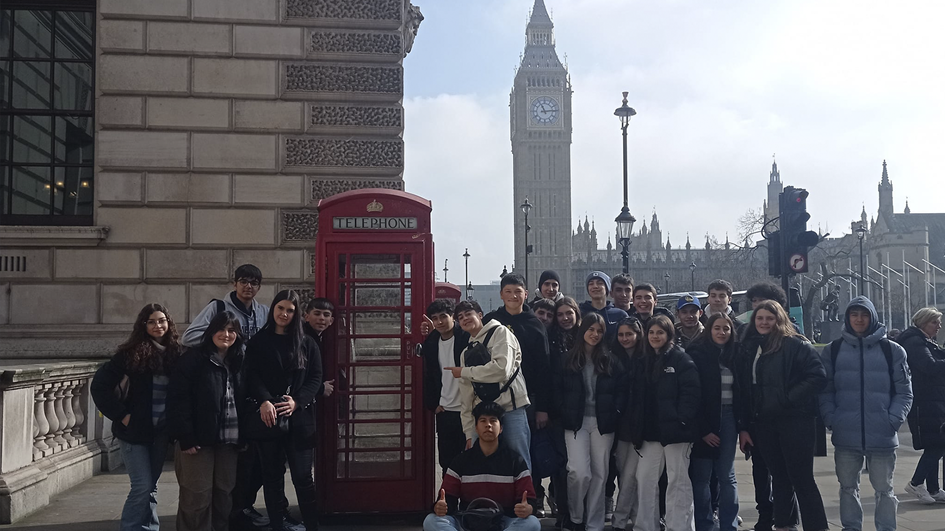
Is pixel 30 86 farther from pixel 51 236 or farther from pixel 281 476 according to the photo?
pixel 281 476

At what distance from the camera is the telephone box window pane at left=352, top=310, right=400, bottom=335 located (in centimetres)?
664

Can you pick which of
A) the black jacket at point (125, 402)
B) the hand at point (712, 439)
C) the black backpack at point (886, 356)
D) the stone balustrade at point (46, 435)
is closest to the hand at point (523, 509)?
the hand at point (712, 439)

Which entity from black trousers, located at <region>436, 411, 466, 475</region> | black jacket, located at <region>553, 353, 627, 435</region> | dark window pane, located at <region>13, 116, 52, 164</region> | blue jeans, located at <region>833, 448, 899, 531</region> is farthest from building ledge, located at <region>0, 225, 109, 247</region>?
blue jeans, located at <region>833, 448, 899, 531</region>

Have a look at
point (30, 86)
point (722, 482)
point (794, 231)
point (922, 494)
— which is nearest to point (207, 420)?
point (722, 482)

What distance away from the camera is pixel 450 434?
6582mm

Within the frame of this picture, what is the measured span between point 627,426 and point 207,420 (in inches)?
124

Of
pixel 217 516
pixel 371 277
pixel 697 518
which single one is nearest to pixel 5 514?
pixel 217 516

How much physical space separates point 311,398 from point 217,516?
1048mm

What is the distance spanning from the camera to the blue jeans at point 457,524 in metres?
5.38

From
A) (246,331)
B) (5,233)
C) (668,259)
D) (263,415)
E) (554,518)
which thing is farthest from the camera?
(668,259)

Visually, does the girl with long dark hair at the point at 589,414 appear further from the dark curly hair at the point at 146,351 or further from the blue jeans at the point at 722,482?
the dark curly hair at the point at 146,351

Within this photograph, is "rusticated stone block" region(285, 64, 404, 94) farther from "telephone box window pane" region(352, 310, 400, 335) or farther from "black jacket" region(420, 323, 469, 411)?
"black jacket" region(420, 323, 469, 411)

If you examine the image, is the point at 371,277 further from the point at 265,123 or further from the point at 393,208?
the point at 265,123

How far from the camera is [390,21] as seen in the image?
32.0ft
